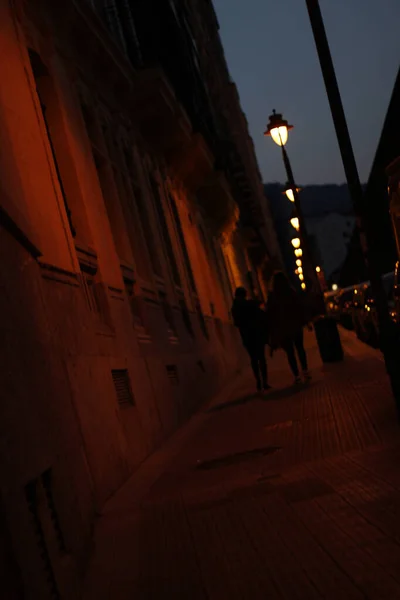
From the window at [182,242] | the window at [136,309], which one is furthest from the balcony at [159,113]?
the window at [136,309]

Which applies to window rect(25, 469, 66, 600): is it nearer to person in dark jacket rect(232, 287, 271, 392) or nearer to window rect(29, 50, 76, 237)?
window rect(29, 50, 76, 237)

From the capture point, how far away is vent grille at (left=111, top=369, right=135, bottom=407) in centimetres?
1020

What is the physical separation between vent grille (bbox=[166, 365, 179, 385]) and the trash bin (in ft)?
16.0

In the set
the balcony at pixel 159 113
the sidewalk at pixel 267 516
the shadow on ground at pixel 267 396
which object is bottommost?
the shadow on ground at pixel 267 396

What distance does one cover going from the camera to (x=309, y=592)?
4129mm

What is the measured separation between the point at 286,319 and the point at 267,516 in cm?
927

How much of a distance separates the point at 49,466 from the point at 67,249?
4.35m

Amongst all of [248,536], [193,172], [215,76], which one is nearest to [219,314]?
[193,172]

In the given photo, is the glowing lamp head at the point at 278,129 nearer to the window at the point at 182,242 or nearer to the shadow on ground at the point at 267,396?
the window at the point at 182,242

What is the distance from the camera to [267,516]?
19.2ft

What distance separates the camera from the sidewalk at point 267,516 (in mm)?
4480

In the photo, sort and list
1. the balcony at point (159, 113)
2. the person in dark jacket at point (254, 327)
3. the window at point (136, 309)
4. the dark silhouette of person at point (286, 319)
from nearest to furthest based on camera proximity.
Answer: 1. the window at point (136, 309)
2. the dark silhouette of person at point (286, 319)
3. the person in dark jacket at point (254, 327)
4. the balcony at point (159, 113)

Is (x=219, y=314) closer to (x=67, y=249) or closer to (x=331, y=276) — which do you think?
(x=67, y=249)

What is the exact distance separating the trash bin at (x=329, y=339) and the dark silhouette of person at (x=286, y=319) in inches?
137
